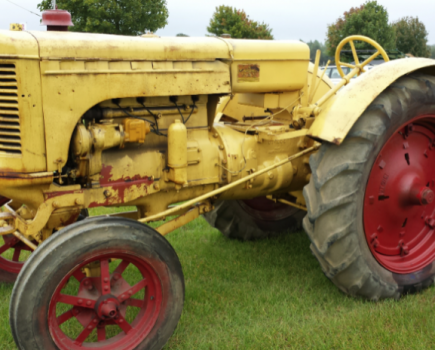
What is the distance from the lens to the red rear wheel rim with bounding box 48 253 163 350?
2.53 meters

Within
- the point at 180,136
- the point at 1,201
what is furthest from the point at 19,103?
the point at 1,201

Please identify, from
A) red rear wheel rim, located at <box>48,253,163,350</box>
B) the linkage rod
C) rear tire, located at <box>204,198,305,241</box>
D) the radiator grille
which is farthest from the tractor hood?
rear tire, located at <box>204,198,305,241</box>

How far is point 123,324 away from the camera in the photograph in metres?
2.63

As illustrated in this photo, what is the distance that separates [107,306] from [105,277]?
0.48 feet

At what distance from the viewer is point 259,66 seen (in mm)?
3301

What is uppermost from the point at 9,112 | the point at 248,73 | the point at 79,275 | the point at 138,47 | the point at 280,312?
the point at 138,47

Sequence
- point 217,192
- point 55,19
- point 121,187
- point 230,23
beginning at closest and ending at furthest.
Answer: point 55,19
point 121,187
point 217,192
point 230,23

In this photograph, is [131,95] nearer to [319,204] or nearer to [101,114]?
[101,114]

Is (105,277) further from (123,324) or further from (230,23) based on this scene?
(230,23)

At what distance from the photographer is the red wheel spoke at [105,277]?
2.56 meters

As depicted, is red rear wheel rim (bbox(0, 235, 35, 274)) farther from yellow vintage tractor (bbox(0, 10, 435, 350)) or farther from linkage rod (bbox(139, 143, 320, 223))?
linkage rod (bbox(139, 143, 320, 223))

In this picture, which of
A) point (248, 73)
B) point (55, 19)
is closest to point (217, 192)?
point (248, 73)

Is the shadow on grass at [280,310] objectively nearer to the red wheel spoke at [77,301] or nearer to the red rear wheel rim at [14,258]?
the red wheel spoke at [77,301]

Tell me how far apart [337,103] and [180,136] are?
97 cm
